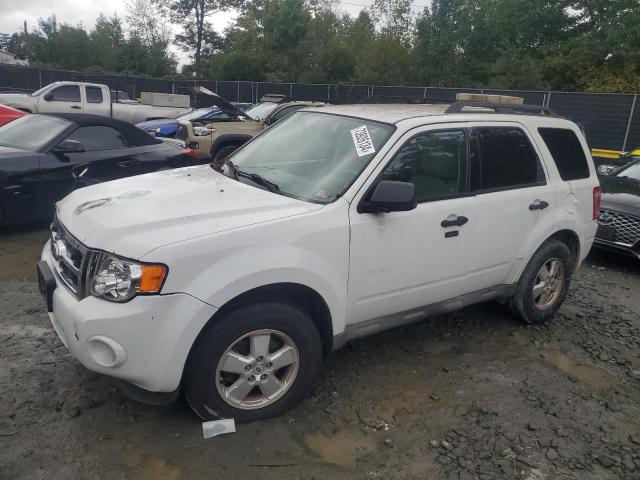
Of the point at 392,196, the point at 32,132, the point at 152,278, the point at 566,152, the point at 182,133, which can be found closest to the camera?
the point at 152,278

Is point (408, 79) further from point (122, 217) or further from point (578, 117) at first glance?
point (122, 217)

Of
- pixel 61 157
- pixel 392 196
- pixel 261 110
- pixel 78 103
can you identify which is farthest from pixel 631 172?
pixel 78 103

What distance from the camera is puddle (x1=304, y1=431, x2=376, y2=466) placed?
9.66 ft

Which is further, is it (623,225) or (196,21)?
(196,21)

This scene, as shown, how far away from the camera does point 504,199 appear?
13.2 ft

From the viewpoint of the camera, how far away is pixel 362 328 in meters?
3.49

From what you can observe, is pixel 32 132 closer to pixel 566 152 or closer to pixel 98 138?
pixel 98 138

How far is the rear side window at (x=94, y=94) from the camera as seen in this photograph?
16.5 metres

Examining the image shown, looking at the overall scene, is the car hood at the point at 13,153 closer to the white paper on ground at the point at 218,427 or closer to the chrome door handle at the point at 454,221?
the white paper on ground at the point at 218,427

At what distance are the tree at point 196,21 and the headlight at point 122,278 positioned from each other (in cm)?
4918

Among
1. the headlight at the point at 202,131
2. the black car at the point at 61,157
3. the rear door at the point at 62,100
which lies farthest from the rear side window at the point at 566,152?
the rear door at the point at 62,100

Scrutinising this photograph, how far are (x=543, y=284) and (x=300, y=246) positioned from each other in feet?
8.48

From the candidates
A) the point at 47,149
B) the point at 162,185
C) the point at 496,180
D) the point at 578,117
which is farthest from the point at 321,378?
the point at 578,117

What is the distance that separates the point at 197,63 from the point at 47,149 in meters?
45.3
